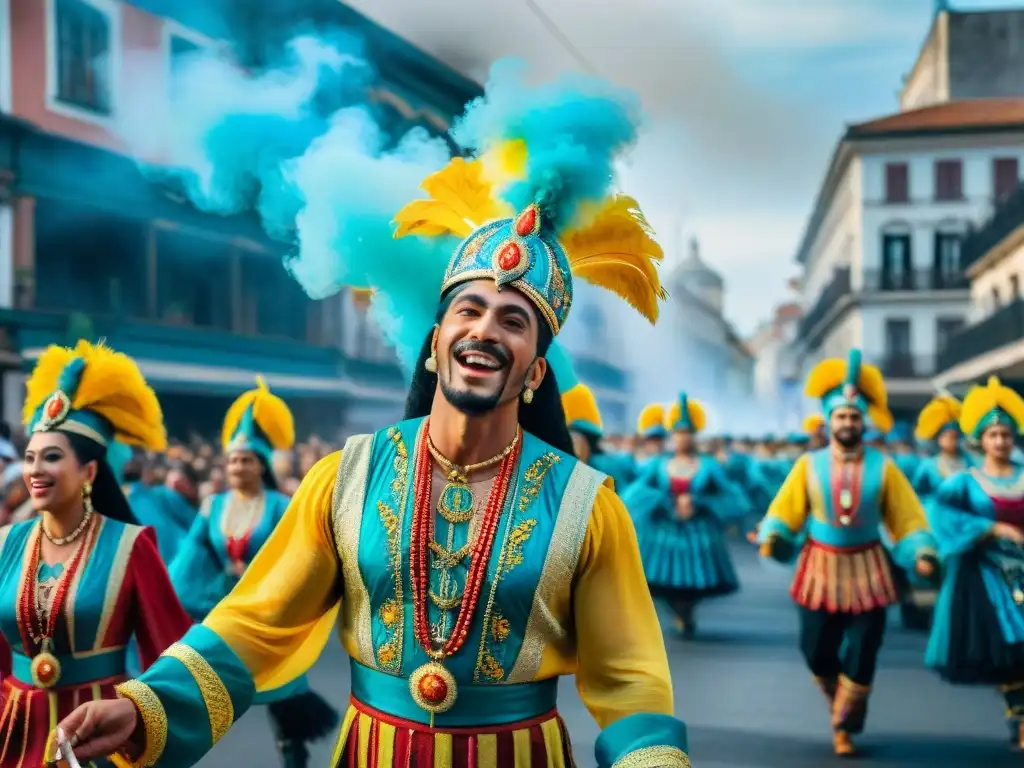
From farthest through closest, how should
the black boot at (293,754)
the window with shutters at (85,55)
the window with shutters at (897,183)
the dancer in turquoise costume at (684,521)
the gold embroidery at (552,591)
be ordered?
the window with shutters at (897,183) < the window with shutters at (85,55) < the dancer in turquoise costume at (684,521) < the black boot at (293,754) < the gold embroidery at (552,591)

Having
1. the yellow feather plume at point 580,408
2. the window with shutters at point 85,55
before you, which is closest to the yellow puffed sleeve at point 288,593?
the yellow feather plume at point 580,408

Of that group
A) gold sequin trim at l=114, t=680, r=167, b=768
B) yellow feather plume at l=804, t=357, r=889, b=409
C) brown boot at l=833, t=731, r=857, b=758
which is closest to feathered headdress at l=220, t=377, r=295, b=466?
yellow feather plume at l=804, t=357, r=889, b=409

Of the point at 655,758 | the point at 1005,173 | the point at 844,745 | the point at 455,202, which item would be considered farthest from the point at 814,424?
the point at 1005,173

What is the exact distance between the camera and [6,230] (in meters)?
18.0

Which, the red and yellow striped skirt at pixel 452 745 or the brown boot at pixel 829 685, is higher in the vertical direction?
the red and yellow striped skirt at pixel 452 745

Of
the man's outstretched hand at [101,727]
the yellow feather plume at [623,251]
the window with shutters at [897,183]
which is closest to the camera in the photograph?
the man's outstretched hand at [101,727]

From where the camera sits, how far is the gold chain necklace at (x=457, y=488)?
11.4ft

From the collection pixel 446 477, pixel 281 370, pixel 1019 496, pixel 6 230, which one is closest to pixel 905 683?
pixel 1019 496

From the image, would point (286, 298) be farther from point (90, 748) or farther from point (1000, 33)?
point (1000, 33)

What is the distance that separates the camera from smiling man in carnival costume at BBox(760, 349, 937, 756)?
818cm

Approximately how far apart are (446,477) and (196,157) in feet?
5.90

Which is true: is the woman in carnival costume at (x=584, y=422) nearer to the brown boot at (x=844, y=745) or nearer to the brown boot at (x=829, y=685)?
the brown boot at (x=829, y=685)

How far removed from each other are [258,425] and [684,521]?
6.11 m

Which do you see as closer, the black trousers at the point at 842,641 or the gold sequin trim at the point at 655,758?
the gold sequin trim at the point at 655,758
